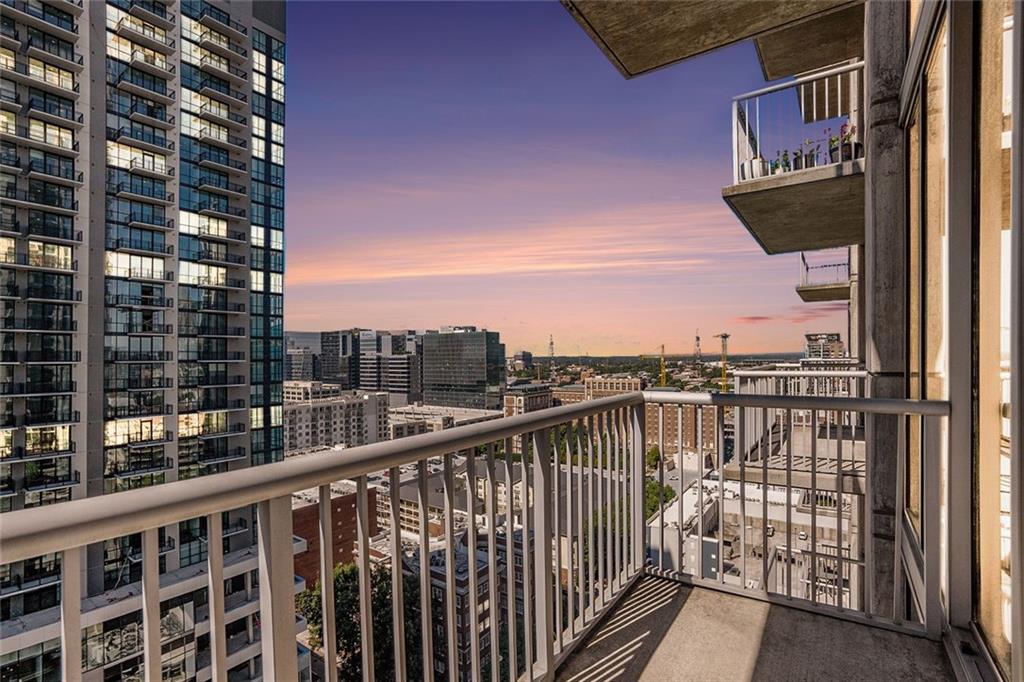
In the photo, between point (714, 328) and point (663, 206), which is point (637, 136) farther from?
point (714, 328)

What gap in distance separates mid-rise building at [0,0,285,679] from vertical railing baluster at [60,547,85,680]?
1589 cm

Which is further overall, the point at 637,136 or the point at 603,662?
the point at 637,136

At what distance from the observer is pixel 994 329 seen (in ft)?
4.74

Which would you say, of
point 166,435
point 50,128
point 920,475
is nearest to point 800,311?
point 920,475

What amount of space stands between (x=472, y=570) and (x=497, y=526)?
6.4 inches

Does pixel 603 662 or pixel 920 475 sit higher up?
pixel 920 475

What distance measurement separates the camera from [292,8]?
77.2 ft

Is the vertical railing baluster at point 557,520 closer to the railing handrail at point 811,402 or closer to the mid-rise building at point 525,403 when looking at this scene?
the mid-rise building at point 525,403

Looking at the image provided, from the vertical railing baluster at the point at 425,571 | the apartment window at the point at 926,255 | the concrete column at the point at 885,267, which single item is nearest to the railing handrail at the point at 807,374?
the concrete column at the point at 885,267

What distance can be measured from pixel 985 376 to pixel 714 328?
16.9m

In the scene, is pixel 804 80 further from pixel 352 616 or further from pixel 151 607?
pixel 151 607

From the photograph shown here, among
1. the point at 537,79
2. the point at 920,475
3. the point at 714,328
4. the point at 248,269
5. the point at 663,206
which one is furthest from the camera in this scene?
the point at 248,269

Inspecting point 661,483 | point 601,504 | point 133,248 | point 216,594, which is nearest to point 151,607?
point 216,594

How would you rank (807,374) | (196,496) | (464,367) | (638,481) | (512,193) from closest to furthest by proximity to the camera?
(196,496) < (638,481) < (807,374) < (512,193) < (464,367)
